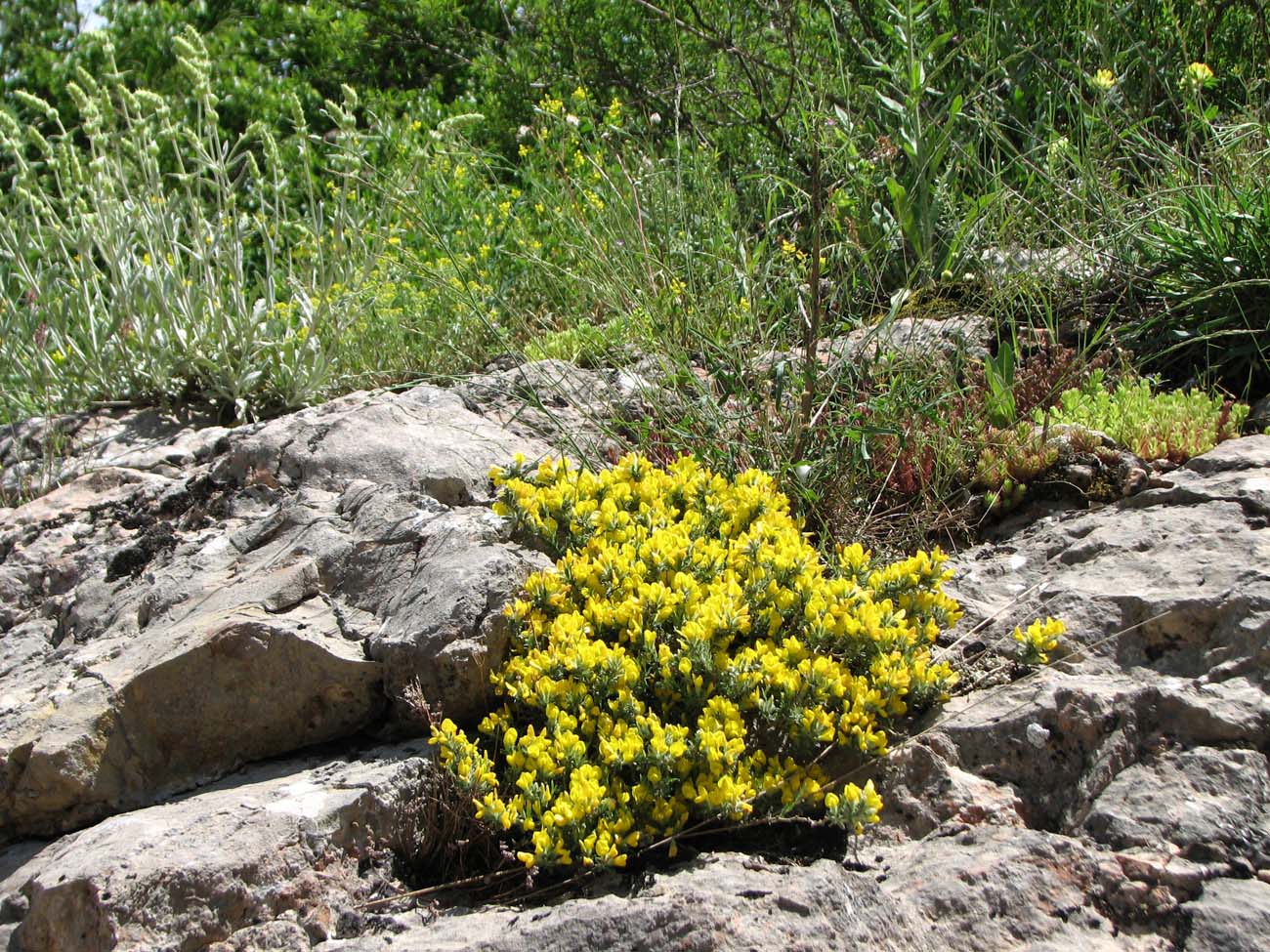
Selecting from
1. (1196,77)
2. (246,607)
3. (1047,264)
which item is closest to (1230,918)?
(246,607)

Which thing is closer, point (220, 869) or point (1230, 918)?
point (1230, 918)

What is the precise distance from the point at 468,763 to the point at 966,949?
1.01m

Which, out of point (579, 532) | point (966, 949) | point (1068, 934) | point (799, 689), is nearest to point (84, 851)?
point (579, 532)

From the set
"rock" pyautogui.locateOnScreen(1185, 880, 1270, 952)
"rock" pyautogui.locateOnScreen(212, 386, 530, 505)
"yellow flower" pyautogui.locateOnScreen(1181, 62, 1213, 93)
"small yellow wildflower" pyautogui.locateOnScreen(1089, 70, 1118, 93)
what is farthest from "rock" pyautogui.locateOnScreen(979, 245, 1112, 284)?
"rock" pyautogui.locateOnScreen(1185, 880, 1270, 952)

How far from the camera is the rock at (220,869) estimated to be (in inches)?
82.6

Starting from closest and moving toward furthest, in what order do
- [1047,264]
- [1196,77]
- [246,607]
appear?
[246,607] → [1047,264] → [1196,77]

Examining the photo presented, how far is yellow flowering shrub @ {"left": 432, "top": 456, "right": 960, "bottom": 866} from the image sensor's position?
2.22 meters

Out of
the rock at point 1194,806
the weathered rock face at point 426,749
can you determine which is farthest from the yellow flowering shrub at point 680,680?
the rock at point 1194,806

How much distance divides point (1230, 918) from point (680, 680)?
1093mm

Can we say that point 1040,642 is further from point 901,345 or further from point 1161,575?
point 901,345

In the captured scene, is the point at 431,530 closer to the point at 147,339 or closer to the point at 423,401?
the point at 423,401

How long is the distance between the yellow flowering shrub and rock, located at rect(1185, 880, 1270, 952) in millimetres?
568

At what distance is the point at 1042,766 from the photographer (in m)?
2.32

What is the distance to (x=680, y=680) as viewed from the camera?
2441 millimetres
